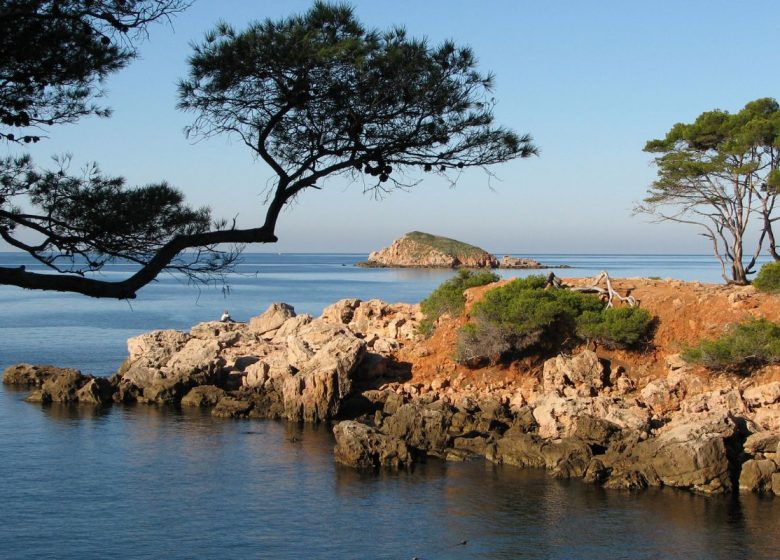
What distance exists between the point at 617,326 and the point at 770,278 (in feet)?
14.5

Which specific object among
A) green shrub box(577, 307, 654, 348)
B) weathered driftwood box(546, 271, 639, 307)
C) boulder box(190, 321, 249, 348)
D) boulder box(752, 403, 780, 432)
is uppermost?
weathered driftwood box(546, 271, 639, 307)

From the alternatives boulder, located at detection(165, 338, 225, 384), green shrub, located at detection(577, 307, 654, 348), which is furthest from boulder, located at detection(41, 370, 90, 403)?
green shrub, located at detection(577, 307, 654, 348)

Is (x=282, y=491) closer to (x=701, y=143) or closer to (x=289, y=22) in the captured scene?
(x=289, y=22)

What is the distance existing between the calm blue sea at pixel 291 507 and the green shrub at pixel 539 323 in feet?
18.9

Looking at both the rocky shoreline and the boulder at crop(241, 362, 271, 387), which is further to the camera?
the boulder at crop(241, 362, 271, 387)

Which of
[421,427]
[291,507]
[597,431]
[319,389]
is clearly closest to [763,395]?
[597,431]

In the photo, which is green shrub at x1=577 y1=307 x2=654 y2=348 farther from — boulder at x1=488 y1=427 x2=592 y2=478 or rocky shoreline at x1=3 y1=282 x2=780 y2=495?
boulder at x1=488 y1=427 x2=592 y2=478

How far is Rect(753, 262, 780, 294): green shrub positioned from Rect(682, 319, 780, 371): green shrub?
1920mm

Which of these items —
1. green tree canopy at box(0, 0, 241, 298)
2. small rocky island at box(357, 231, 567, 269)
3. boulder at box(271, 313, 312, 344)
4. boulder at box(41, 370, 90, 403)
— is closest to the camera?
green tree canopy at box(0, 0, 241, 298)

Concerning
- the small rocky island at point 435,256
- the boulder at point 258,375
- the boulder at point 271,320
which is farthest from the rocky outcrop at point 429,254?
the boulder at point 258,375

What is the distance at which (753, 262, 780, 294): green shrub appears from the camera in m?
24.0

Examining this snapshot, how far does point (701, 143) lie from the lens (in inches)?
1243

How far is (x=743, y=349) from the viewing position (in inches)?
853

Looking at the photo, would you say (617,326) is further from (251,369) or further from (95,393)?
(95,393)
